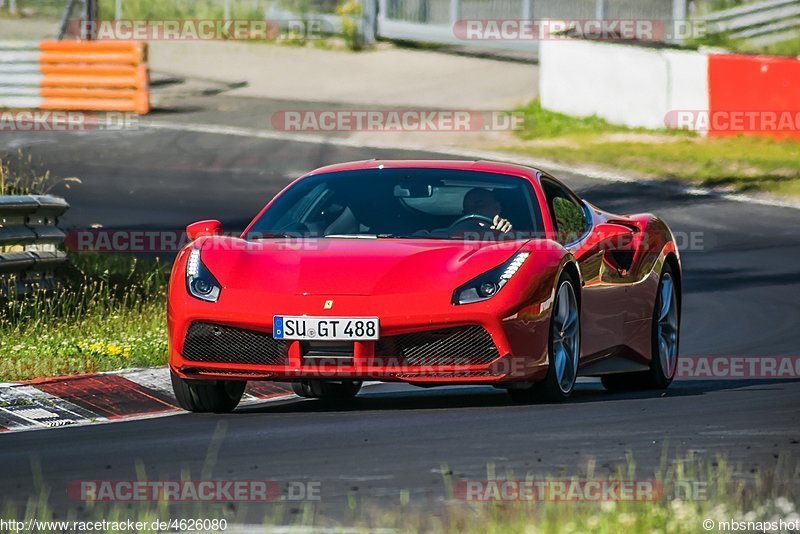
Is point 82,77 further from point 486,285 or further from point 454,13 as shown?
point 486,285

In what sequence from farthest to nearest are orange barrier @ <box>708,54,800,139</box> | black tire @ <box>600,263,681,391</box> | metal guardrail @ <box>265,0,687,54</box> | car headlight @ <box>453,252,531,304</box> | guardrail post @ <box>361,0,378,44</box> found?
guardrail post @ <box>361,0,378,44</box> < metal guardrail @ <box>265,0,687,54</box> < orange barrier @ <box>708,54,800,139</box> < black tire @ <box>600,263,681,391</box> < car headlight @ <box>453,252,531,304</box>

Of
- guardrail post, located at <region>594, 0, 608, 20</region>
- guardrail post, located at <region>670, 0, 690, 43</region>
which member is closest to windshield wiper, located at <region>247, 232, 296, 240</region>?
guardrail post, located at <region>670, 0, 690, 43</region>

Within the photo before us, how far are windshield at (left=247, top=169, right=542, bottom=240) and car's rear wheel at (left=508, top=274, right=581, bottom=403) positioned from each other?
0.49m

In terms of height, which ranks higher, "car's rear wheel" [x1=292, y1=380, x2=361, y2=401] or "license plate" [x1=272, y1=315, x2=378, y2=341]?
"license plate" [x1=272, y1=315, x2=378, y2=341]

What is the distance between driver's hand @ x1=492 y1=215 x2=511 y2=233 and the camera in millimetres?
9961

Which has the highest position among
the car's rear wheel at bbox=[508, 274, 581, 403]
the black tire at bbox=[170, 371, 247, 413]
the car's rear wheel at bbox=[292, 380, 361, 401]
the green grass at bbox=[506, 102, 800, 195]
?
the car's rear wheel at bbox=[508, 274, 581, 403]

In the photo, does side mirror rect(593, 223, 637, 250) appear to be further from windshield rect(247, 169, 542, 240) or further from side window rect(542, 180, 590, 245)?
windshield rect(247, 169, 542, 240)

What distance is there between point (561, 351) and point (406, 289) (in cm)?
104

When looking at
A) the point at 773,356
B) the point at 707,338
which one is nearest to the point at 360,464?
the point at 773,356

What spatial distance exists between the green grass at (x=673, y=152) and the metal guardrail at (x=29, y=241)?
480 inches

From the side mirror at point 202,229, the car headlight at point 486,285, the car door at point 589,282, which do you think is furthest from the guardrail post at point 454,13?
the car headlight at point 486,285

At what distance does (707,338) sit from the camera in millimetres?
13492

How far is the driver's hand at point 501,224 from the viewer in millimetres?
9961

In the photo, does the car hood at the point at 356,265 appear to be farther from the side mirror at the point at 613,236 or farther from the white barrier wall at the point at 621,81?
the white barrier wall at the point at 621,81
